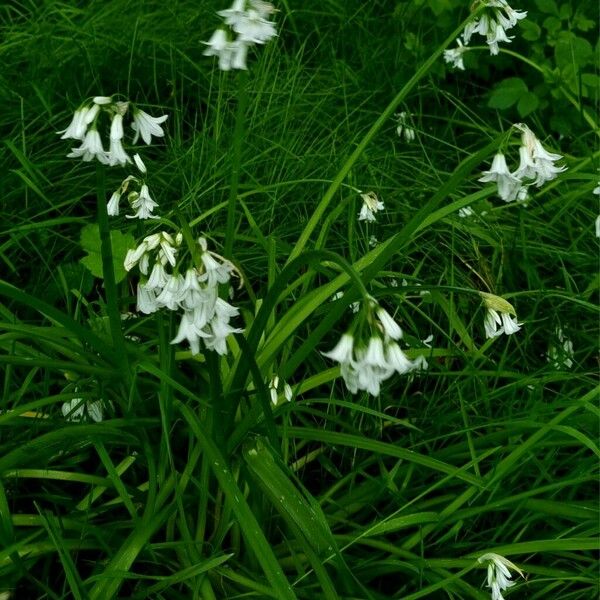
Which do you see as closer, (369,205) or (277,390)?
(277,390)

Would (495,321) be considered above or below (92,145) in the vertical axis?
below

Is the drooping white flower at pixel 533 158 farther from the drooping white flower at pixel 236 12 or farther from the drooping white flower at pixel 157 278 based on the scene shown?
the drooping white flower at pixel 157 278

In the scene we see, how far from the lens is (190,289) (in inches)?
73.6

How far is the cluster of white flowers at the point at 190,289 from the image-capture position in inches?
73.9

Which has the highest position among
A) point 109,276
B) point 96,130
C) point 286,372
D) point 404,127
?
point 96,130

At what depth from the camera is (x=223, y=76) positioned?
368 cm

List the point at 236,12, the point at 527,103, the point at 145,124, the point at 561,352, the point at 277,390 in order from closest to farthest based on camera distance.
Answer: the point at 236,12, the point at 145,124, the point at 277,390, the point at 561,352, the point at 527,103

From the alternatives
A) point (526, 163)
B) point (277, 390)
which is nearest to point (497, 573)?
point (277, 390)

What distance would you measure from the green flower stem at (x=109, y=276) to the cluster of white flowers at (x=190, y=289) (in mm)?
131

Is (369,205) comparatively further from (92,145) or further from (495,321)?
(92,145)

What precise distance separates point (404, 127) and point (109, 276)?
6.85ft

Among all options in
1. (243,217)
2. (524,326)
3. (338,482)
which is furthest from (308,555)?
(243,217)

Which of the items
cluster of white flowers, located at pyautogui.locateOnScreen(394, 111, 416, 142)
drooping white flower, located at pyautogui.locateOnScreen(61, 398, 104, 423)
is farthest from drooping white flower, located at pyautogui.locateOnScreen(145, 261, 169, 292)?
cluster of white flowers, located at pyautogui.locateOnScreen(394, 111, 416, 142)

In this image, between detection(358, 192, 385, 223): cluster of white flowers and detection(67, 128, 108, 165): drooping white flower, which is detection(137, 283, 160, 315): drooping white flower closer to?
detection(67, 128, 108, 165): drooping white flower
